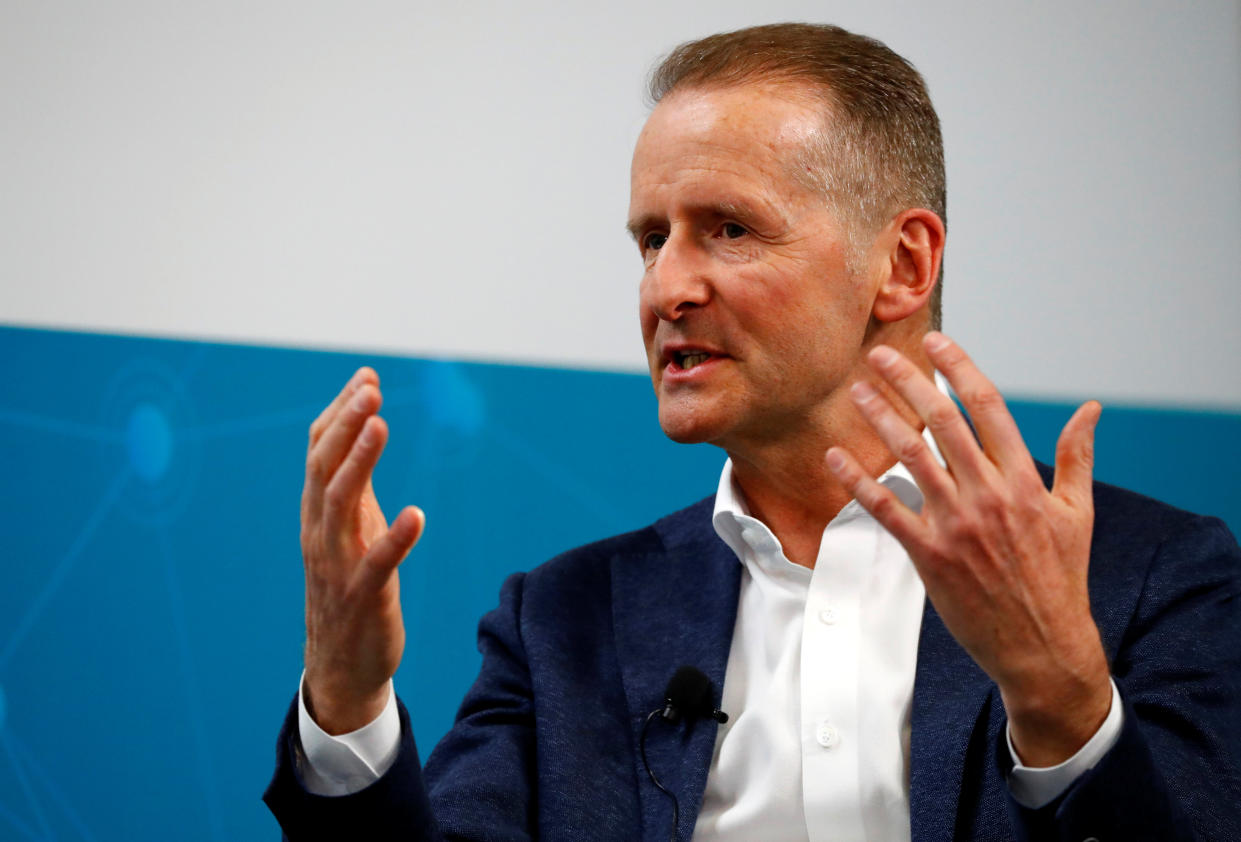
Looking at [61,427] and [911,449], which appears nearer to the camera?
[911,449]

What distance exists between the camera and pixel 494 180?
2895 millimetres

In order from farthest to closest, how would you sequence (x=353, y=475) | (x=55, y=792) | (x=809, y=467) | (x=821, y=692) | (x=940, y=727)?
(x=55, y=792) → (x=809, y=467) → (x=821, y=692) → (x=940, y=727) → (x=353, y=475)

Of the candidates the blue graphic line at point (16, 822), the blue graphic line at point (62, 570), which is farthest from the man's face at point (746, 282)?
the blue graphic line at point (16, 822)

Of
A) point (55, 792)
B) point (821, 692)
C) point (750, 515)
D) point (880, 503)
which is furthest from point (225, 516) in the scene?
point (880, 503)

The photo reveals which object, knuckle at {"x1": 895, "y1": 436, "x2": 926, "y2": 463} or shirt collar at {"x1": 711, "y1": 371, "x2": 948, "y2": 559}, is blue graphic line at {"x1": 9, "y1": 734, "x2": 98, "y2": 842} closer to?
shirt collar at {"x1": 711, "y1": 371, "x2": 948, "y2": 559}

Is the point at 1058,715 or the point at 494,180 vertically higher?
the point at 494,180

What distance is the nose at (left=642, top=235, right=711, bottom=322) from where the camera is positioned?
6.31 ft

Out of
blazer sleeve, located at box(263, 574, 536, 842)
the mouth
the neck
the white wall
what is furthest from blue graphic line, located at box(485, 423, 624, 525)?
the mouth

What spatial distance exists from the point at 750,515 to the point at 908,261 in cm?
52

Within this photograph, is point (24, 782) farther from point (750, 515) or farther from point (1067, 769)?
point (1067, 769)

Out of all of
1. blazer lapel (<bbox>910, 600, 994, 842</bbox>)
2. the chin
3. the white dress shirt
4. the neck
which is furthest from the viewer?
the neck

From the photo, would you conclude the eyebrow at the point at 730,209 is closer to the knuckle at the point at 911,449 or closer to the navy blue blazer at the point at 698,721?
the navy blue blazer at the point at 698,721

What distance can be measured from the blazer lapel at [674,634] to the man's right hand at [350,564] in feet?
1.70

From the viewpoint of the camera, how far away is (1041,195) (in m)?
2.86
